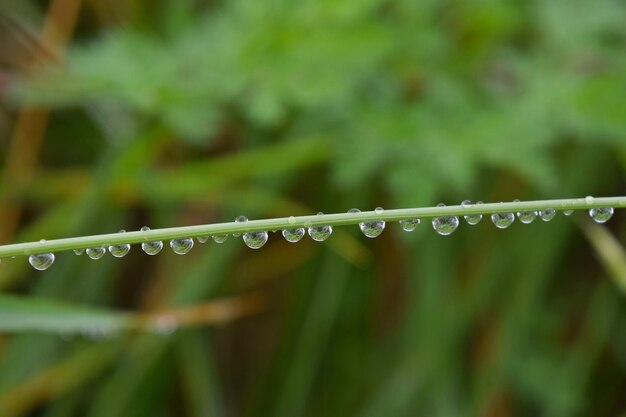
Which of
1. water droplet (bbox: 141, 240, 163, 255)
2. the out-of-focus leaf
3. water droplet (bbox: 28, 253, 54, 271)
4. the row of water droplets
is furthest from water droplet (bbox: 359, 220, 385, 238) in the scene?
the out-of-focus leaf

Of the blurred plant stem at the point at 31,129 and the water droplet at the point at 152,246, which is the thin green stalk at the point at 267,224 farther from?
the blurred plant stem at the point at 31,129

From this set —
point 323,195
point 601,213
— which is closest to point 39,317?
point 601,213

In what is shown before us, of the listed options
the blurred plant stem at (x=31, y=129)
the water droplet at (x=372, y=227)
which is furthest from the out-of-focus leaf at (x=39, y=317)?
the blurred plant stem at (x=31, y=129)

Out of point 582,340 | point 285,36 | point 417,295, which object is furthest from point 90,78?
point 582,340

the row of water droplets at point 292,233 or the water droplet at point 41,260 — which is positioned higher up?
the row of water droplets at point 292,233

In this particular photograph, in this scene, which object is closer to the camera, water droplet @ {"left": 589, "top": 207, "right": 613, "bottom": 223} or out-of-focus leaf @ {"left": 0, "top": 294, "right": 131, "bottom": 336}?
water droplet @ {"left": 589, "top": 207, "right": 613, "bottom": 223}

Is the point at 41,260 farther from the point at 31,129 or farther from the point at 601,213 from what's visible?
the point at 31,129

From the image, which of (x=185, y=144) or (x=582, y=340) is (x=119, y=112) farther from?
(x=582, y=340)

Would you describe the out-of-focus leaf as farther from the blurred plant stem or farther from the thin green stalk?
the blurred plant stem

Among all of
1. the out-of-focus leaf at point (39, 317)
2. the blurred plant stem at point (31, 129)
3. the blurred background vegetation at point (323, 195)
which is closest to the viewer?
the out-of-focus leaf at point (39, 317)
